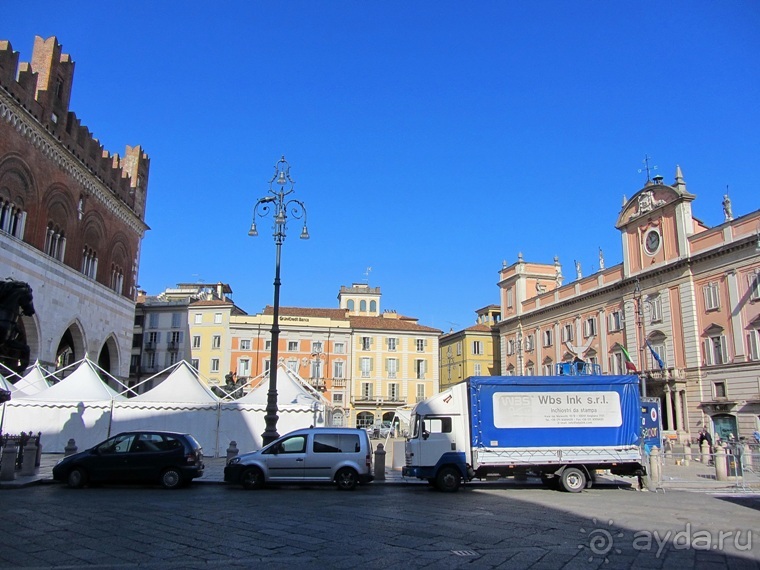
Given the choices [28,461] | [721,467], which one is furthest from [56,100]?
[721,467]

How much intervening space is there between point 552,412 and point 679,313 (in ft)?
90.3

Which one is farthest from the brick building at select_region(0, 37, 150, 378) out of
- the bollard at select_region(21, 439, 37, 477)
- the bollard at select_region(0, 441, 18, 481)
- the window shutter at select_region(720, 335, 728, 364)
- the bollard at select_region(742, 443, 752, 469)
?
the window shutter at select_region(720, 335, 728, 364)

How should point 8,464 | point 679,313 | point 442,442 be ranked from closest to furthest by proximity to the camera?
point 8,464 < point 442,442 < point 679,313

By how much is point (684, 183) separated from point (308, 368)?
35520mm

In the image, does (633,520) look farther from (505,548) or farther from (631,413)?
(631,413)

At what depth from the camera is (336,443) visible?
1498 cm

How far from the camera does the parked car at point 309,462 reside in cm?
1466

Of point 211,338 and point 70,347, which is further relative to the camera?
point 211,338

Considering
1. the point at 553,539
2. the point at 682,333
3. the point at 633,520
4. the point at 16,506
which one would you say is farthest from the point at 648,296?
the point at 16,506

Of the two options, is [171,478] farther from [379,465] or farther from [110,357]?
[110,357]

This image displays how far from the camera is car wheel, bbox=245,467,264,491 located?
14646 mm

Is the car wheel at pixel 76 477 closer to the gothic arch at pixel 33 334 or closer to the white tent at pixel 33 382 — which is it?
the white tent at pixel 33 382

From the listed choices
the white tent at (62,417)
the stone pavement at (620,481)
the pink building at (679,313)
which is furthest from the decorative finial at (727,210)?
the white tent at (62,417)

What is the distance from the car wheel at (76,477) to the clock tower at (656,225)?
3619 cm
